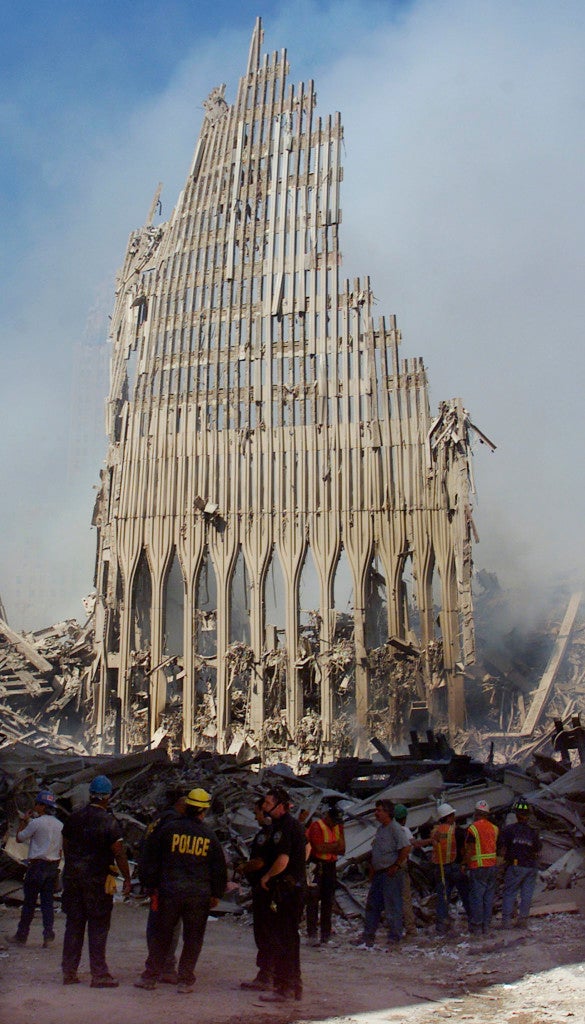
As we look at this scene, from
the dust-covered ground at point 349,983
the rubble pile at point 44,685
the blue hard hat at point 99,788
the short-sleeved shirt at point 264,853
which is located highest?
the rubble pile at point 44,685

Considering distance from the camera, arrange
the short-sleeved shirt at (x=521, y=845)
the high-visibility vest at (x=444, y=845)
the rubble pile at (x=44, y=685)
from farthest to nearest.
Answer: the rubble pile at (x=44, y=685)
the high-visibility vest at (x=444, y=845)
the short-sleeved shirt at (x=521, y=845)

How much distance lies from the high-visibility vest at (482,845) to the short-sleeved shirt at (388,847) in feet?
2.54

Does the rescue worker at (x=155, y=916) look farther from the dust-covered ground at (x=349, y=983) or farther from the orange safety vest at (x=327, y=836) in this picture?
the orange safety vest at (x=327, y=836)

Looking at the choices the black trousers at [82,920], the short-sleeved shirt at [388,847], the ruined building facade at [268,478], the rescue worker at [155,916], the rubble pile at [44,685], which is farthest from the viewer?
the rubble pile at [44,685]

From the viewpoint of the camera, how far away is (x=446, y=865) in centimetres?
1005

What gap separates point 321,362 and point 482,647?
983cm

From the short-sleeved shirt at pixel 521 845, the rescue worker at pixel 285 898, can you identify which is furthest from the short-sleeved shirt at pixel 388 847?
the rescue worker at pixel 285 898

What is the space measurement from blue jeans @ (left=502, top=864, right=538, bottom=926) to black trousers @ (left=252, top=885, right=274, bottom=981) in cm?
338

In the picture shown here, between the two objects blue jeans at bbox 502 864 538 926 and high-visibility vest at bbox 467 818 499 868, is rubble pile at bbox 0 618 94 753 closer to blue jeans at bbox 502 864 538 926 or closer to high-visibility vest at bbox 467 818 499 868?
blue jeans at bbox 502 864 538 926

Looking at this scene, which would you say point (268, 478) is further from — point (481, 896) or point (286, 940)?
point (286, 940)

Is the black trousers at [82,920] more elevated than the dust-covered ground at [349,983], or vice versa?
the black trousers at [82,920]

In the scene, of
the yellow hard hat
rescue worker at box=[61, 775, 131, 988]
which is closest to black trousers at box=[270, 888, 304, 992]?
the yellow hard hat

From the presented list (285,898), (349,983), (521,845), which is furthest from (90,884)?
(521,845)

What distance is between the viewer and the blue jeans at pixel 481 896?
949 cm
